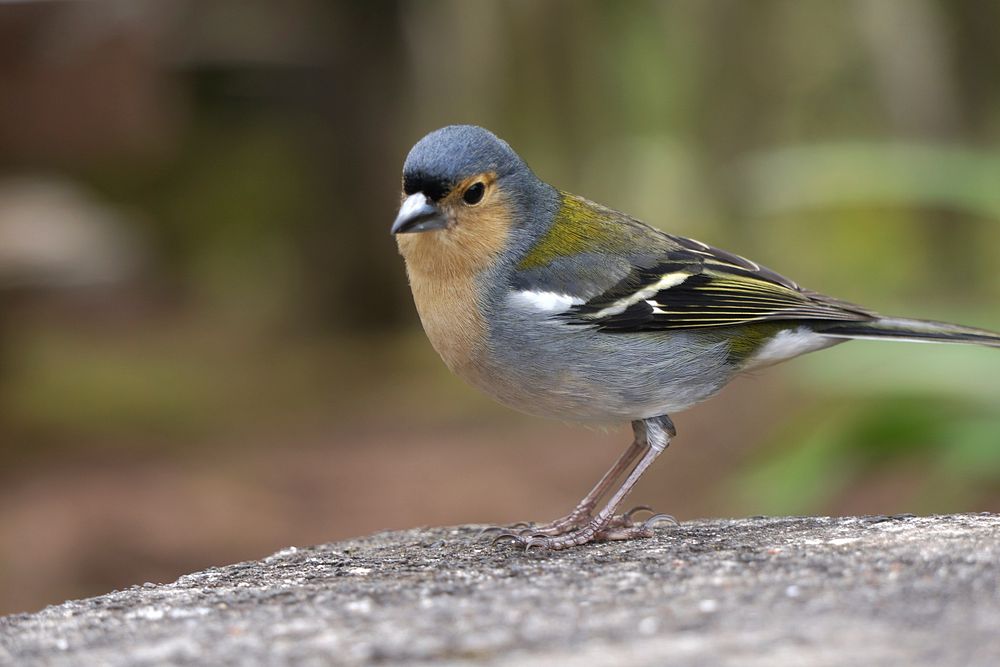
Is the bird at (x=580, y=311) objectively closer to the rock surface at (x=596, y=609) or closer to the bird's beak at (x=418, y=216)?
the bird's beak at (x=418, y=216)

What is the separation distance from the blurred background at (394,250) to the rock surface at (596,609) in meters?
2.37

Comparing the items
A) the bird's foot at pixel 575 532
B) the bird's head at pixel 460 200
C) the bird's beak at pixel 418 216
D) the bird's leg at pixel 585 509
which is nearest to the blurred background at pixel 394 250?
the bird's leg at pixel 585 509

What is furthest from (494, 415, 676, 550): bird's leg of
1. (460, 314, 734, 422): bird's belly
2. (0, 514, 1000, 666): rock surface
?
(0, 514, 1000, 666): rock surface

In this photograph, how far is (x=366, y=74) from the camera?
10.0 meters

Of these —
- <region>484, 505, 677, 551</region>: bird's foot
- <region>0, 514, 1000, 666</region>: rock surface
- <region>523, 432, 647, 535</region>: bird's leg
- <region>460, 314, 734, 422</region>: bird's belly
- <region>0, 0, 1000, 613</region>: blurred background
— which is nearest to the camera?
<region>0, 514, 1000, 666</region>: rock surface

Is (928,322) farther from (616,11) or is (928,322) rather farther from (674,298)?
(616,11)

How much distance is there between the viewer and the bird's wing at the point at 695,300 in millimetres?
4137

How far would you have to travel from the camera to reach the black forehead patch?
3.97 meters

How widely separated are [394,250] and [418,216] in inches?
255

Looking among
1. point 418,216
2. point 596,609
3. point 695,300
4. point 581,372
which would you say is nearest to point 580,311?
point 581,372

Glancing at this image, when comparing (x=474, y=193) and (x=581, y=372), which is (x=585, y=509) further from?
(x=474, y=193)

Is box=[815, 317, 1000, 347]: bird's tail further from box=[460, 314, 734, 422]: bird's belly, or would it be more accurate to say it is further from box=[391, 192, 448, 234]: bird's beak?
box=[391, 192, 448, 234]: bird's beak

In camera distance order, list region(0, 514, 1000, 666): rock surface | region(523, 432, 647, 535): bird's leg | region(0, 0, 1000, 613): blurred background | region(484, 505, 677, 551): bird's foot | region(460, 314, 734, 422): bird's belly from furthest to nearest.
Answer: region(0, 0, 1000, 613): blurred background < region(523, 432, 647, 535): bird's leg < region(460, 314, 734, 422): bird's belly < region(484, 505, 677, 551): bird's foot < region(0, 514, 1000, 666): rock surface

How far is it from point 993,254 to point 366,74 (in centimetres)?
507
